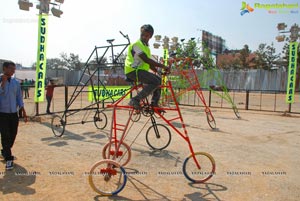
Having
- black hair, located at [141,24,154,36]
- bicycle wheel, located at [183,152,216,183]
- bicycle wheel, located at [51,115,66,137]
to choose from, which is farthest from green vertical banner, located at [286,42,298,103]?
black hair, located at [141,24,154,36]

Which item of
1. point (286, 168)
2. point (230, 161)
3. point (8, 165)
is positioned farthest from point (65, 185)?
point (286, 168)

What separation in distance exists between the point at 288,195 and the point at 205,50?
1324cm

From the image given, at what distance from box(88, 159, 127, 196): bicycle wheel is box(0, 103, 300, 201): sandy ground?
0.35 feet

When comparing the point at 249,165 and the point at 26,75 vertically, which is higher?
the point at 26,75

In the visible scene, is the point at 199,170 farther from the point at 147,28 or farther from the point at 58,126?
the point at 58,126

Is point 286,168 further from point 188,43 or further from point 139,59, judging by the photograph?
point 188,43

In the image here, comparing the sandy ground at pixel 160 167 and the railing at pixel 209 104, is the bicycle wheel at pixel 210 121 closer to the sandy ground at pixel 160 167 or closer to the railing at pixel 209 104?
the sandy ground at pixel 160 167

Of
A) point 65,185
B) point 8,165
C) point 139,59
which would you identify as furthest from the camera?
point 8,165

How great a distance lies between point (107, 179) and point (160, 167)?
4.33 ft

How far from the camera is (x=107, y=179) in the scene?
409 cm

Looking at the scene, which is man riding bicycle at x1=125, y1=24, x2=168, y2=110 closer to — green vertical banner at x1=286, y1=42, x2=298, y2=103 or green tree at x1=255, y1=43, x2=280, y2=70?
green vertical banner at x1=286, y1=42, x2=298, y2=103

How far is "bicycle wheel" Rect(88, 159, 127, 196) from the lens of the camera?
153 inches

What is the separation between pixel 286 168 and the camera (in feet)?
17.2

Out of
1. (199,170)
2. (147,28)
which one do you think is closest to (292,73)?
(199,170)
